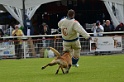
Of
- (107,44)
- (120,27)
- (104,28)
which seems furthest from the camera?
(120,27)

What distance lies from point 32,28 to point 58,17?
3266 millimetres

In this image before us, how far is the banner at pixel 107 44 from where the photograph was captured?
82.6ft

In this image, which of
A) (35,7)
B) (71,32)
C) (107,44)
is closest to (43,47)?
(107,44)

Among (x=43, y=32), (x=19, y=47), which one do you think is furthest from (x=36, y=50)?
(x=43, y=32)

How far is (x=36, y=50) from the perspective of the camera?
1008 inches

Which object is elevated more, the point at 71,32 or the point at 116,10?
the point at 116,10

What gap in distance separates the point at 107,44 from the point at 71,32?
1095 cm

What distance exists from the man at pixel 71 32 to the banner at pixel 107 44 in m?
10.2

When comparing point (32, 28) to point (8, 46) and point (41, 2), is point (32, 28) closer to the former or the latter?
point (41, 2)

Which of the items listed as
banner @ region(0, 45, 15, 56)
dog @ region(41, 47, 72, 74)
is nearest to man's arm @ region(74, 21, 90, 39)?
dog @ region(41, 47, 72, 74)

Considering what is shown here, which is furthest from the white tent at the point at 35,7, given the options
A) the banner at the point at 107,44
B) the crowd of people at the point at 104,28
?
the banner at the point at 107,44

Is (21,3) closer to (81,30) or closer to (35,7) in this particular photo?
(35,7)

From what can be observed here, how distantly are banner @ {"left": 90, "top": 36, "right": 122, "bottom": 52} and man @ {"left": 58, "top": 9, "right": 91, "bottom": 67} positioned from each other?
33.5 ft

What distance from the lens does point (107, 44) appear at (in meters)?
25.2
